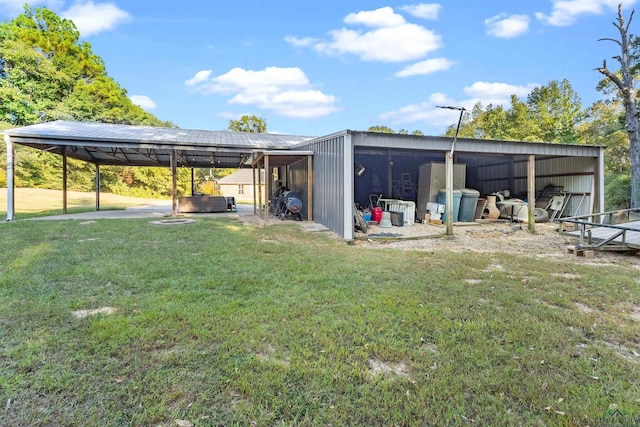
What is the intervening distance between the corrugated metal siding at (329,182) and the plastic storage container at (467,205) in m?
4.60

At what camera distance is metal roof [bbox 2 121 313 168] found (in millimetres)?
10305

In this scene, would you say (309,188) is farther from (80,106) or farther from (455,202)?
(80,106)

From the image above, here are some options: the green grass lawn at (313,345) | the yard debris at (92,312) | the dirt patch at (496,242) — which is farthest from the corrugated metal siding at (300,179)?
the yard debris at (92,312)

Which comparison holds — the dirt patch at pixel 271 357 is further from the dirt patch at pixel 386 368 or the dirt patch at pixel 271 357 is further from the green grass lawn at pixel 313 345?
the dirt patch at pixel 386 368

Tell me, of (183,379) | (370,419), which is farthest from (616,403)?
(183,379)

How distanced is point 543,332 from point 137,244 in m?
6.30

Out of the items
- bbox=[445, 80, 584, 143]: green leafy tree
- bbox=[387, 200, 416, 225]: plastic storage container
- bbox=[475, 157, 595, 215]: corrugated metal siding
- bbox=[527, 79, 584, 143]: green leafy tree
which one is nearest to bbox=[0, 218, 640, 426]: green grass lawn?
bbox=[387, 200, 416, 225]: plastic storage container

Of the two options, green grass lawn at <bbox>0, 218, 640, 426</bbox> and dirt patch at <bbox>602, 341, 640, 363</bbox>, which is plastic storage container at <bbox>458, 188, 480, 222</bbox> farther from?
dirt patch at <bbox>602, 341, 640, 363</bbox>

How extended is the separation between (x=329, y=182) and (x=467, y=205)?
4.93 m

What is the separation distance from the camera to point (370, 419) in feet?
5.53

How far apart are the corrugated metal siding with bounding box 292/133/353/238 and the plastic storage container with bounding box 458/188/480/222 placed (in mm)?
4604

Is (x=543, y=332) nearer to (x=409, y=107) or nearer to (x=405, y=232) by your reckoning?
(x=405, y=232)

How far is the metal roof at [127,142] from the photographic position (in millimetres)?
10305

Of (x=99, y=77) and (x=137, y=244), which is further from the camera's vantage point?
(x=99, y=77)
